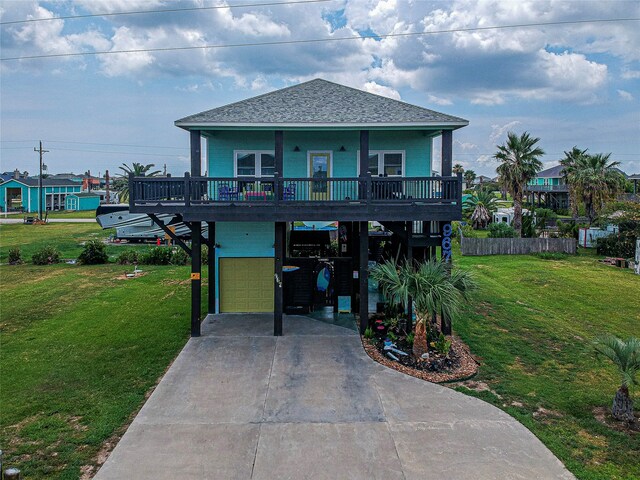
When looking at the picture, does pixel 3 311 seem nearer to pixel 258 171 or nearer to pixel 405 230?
pixel 258 171

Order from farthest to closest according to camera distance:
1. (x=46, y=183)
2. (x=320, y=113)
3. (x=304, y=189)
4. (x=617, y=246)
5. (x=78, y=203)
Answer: (x=78, y=203), (x=46, y=183), (x=617, y=246), (x=304, y=189), (x=320, y=113)

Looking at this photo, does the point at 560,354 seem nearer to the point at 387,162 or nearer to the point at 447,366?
the point at 447,366

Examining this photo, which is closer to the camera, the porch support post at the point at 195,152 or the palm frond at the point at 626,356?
the palm frond at the point at 626,356

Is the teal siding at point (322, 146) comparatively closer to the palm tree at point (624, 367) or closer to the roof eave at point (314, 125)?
the roof eave at point (314, 125)

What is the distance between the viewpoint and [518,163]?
32562mm

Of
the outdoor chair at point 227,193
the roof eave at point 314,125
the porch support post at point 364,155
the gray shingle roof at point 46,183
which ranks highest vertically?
the gray shingle roof at point 46,183

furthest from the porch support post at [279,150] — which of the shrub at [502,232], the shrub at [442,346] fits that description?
the shrub at [502,232]

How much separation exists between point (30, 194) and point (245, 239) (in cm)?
6537

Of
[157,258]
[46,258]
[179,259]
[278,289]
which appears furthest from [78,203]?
[278,289]

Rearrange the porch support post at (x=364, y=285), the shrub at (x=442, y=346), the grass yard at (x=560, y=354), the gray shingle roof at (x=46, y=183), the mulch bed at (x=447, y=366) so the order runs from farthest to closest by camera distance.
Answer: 1. the gray shingle roof at (x=46, y=183)
2. the porch support post at (x=364, y=285)
3. the shrub at (x=442, y=346)
4. the mulch bed at (x=447, y=366)
5. the grass yard at (x=560, y=354)

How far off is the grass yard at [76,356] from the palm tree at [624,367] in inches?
345

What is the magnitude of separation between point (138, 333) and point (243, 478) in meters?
8.09

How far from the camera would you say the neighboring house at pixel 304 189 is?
12.3 metres

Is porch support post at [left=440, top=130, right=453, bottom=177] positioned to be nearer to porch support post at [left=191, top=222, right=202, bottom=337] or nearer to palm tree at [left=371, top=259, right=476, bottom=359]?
palm tree at [left=371, top=259, right=476, bottom=359]
